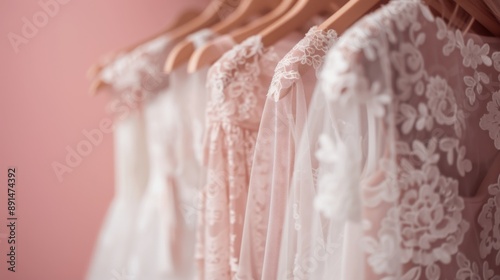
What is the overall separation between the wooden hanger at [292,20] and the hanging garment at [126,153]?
0.36 metres

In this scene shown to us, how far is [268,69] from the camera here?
781 mm

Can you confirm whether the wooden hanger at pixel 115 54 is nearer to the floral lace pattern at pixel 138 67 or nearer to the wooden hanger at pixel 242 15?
the floral lace pattern at pixel 138 67

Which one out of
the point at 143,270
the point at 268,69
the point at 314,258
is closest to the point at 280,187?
the point at 314,258

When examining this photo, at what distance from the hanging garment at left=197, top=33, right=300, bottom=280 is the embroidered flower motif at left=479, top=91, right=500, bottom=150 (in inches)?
12.7

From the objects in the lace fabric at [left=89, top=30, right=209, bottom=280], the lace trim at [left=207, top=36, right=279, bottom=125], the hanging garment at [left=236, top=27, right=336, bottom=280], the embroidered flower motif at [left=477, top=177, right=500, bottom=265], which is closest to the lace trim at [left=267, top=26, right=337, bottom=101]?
the hanging garment at [left=236, top=27, right=336, bottom=280]

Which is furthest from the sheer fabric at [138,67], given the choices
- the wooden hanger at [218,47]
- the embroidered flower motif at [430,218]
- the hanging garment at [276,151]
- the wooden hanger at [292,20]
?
the embroidered flower motif at [430,218]

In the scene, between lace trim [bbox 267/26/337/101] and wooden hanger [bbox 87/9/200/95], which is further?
wooden hanger [bbox 87/9/200/95]

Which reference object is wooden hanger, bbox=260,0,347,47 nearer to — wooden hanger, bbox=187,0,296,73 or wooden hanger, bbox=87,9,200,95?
wooden hanger, bbox=187,0,296,73

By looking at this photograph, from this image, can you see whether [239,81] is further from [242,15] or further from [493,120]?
[493,120]

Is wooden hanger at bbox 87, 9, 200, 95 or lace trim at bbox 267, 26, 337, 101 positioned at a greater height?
wooden hanger at bbox 87, 9, 200, 95

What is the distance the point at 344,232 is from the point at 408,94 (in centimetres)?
17

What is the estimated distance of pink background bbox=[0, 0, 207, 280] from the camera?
973mm

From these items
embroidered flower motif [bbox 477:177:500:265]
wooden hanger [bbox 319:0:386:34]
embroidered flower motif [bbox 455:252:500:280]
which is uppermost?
wooden hanger [bbox 319:0:386:34]

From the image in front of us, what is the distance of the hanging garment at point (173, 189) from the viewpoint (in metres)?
1.01
